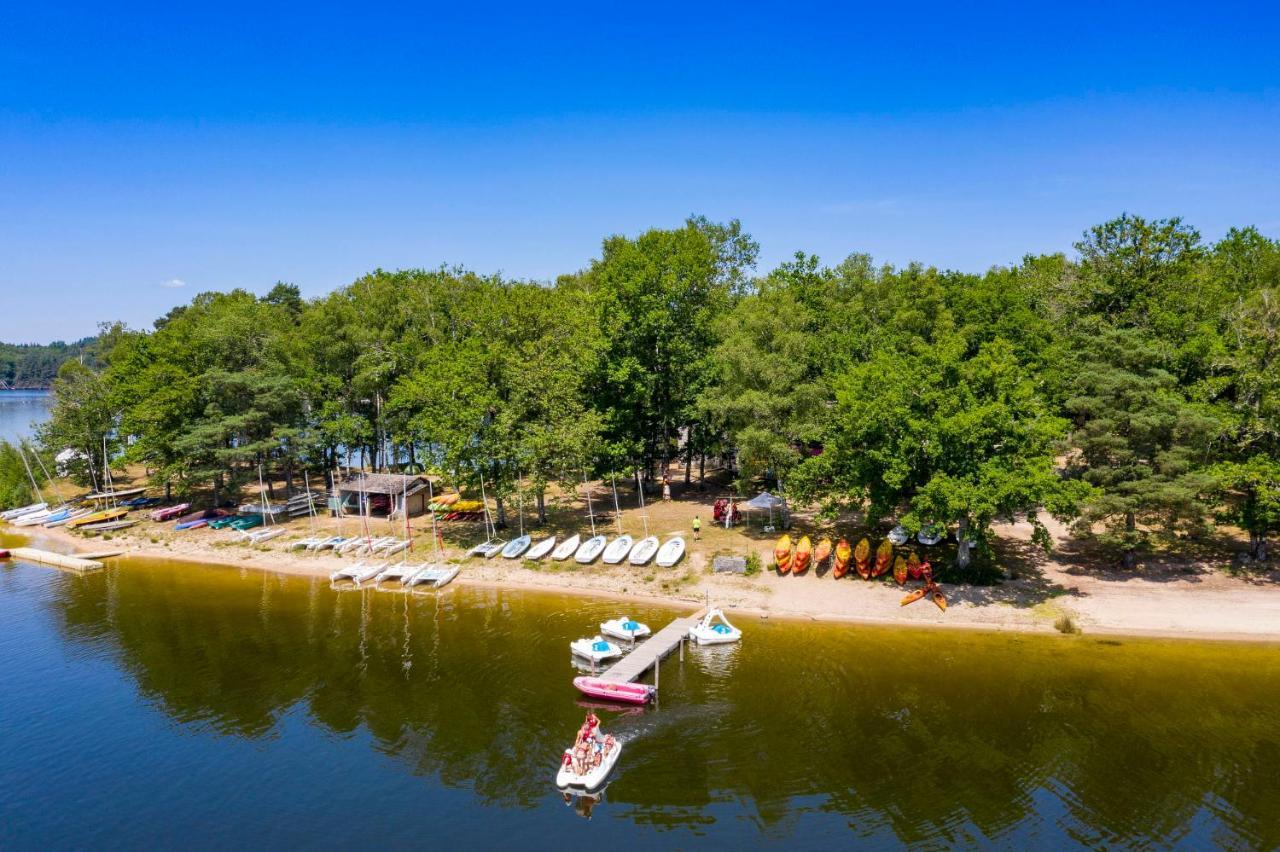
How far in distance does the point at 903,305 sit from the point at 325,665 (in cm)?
5142

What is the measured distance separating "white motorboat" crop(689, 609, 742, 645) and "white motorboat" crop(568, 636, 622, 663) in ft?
13.0

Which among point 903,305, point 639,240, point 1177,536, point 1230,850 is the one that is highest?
point 639,240

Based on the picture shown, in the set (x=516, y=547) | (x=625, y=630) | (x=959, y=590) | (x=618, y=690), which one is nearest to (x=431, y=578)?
(x=516, y=547)

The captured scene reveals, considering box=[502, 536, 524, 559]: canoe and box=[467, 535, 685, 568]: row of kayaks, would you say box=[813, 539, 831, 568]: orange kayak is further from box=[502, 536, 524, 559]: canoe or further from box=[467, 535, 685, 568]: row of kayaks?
box=[502, 536, 524, 559]: canoe

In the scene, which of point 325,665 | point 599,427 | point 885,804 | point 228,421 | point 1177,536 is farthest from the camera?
point 228,421

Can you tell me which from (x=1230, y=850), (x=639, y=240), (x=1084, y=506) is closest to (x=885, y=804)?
(x=1230, y=850)

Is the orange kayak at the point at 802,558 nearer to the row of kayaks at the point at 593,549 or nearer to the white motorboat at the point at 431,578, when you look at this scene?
the row of kayaks at the point at 593,549

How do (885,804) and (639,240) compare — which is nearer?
(885,804)

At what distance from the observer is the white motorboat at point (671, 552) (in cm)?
4307

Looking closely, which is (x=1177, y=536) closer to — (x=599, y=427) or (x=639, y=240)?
(x=599, y=427)

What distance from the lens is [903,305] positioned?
6181 centimetres

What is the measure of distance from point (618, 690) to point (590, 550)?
17065mm

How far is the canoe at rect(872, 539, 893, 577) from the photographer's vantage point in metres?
39.7

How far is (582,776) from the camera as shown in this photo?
23.5m
